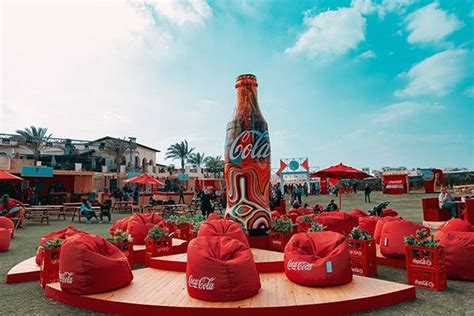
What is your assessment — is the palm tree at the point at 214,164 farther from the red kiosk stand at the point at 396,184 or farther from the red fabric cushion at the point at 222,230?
the red fabric cushion at the point at 222,230

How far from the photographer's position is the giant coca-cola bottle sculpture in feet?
24.4

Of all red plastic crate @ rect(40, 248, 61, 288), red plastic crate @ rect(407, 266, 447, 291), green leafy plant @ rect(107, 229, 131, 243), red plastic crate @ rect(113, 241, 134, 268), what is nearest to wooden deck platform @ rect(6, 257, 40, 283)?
red plastic crate @ rect(40, 248, 61, 288)

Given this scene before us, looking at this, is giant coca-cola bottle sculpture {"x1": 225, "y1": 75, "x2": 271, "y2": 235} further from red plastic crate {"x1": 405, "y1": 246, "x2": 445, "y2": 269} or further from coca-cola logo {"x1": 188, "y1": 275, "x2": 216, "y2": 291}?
coca-cola logo {"x1": 188, "y1": 275, "x2": 216, "y2": 291}

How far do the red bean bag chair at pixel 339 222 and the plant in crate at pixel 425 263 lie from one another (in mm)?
3540

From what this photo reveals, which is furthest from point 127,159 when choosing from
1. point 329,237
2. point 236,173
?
point 329,237

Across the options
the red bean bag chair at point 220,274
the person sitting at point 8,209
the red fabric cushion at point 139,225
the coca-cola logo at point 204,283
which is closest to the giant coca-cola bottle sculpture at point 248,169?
the red fabric cushion at point 139,225

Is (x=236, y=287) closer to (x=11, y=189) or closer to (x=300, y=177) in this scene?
(x=11, y=189)

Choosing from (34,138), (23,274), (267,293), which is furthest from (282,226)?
(34,138)

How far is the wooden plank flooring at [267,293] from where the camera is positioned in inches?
152

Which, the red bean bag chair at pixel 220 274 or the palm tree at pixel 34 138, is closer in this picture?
the red bean bag chair at pixel 220 274

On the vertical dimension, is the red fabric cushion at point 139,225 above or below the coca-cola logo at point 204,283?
above

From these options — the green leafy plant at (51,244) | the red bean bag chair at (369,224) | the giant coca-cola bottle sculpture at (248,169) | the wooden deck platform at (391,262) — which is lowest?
the wooden deck platform at (391,262)

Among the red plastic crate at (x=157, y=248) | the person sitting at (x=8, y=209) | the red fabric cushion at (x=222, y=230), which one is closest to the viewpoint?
the red fabric cushion at (x=222, y=230)

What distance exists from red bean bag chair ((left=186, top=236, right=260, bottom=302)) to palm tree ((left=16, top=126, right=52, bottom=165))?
131ft
